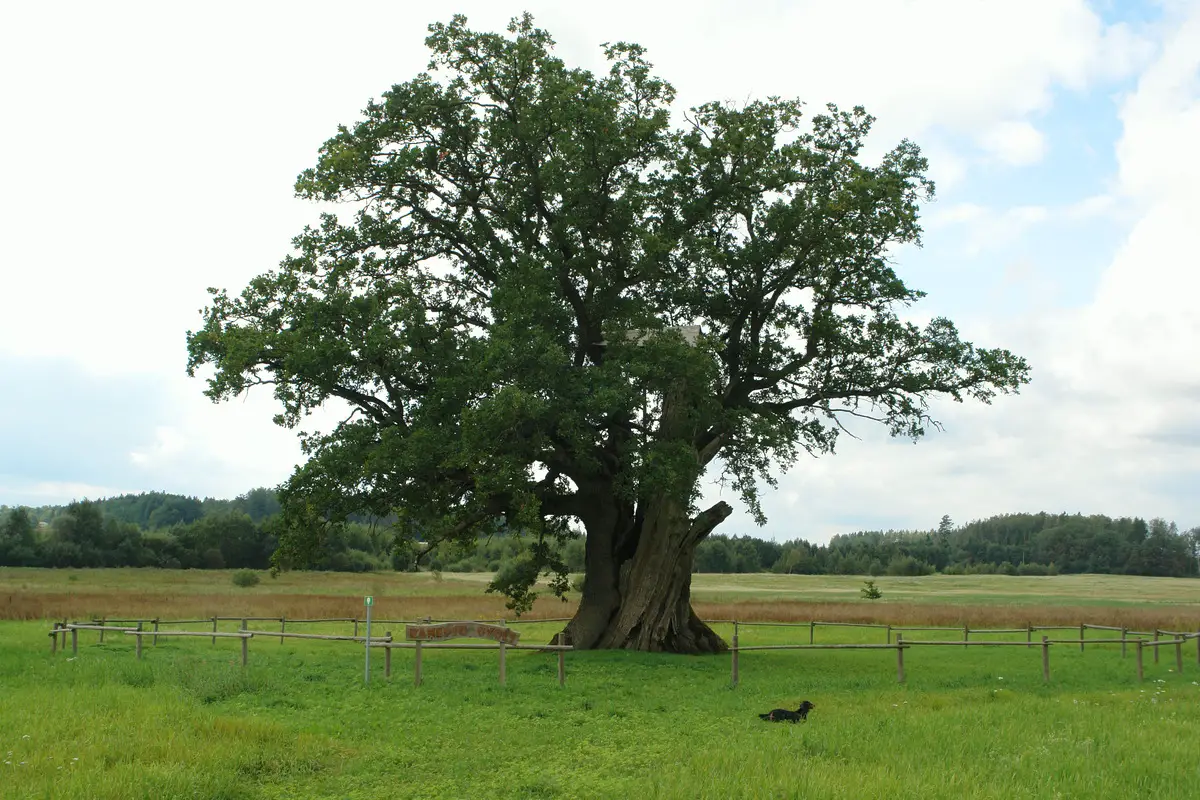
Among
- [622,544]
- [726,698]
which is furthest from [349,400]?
[726,698]

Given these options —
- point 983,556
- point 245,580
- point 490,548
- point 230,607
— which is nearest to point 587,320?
point 230,607

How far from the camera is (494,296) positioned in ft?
80.7

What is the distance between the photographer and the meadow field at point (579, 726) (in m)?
10.4

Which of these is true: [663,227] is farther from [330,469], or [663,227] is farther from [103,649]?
[103,649]

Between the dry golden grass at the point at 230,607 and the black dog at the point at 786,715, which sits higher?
the black dog at the point at 786,715

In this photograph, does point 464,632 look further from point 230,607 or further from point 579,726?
point 230,607

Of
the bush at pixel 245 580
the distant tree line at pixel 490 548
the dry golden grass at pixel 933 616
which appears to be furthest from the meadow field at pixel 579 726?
the bush at pixel 245 580

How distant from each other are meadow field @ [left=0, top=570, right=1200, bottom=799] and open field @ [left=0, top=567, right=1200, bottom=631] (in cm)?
1484

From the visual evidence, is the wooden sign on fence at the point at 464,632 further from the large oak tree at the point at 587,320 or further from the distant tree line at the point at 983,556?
the distant tree line at the point at 983,556

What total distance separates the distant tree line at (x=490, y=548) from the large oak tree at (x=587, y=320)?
9.67ft

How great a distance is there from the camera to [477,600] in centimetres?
5441

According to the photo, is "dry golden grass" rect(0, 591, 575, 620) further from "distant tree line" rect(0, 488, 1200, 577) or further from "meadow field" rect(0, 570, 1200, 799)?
"meadow field" rect(0, 570, 1200, 799)

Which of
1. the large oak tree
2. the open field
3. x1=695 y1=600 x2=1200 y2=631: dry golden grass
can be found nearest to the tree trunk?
the large oak tree

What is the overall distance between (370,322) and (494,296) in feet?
10.3
